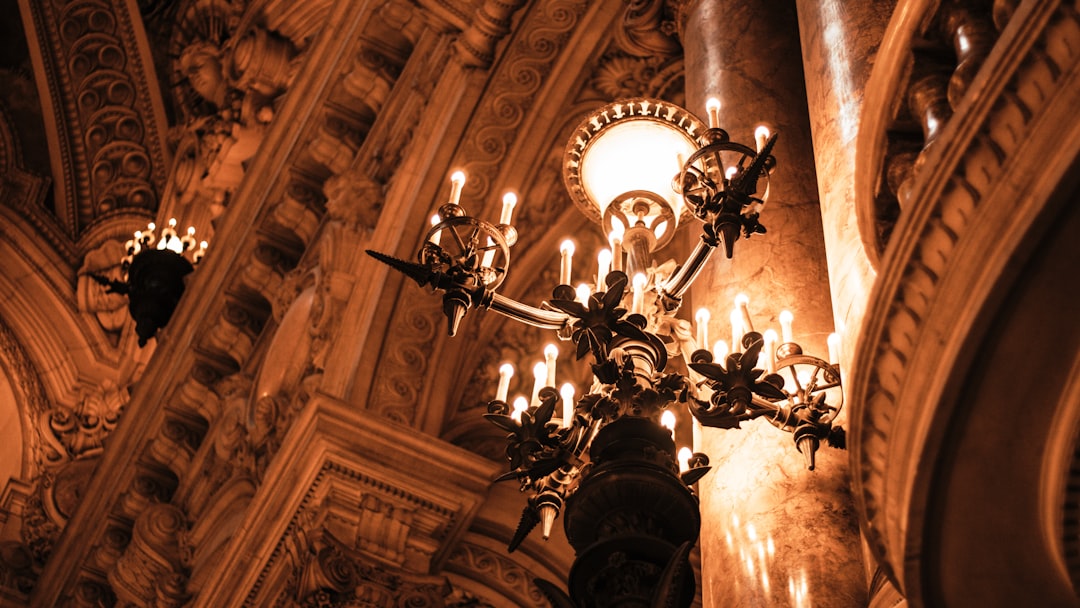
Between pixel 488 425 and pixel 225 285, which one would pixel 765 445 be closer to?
pixel 488 425

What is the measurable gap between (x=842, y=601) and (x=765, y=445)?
2.01 feet

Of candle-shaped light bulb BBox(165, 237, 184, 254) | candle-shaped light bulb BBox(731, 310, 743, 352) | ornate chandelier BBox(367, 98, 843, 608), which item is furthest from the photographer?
candle-shaped light bulb BBox(165, 237, 184, 254)

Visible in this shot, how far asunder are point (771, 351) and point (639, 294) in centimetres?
43

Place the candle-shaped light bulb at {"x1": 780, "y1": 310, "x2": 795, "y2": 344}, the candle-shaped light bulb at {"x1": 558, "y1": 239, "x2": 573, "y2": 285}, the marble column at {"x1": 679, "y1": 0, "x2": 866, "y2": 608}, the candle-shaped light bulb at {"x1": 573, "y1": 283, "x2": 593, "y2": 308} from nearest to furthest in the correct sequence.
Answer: the marble column at {"x1": 679, "y1": 0, "x2": 866, "y2": 608}, the candle-shaped light bulb at {"x1": 780, "y1": 310, "x2": 795, "y2": 344}, the candle-shaped light bulb at {"x1": 573, "y1": 283, "x2": 593, "y2": 308}, the candle-shaped light bulb at {"x1": 558, "y1": 239, "x2": 573, "y2": 285}

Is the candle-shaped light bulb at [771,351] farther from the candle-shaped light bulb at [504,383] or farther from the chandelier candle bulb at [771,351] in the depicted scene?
the candle-shaped light bulb at [504,383]

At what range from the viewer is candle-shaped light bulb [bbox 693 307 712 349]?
4.64 m

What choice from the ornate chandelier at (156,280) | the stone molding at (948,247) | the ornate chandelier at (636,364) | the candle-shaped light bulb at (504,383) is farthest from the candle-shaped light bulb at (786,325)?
the ornate chandelier at (156,280)

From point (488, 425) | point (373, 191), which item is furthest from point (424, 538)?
point (373, 191)

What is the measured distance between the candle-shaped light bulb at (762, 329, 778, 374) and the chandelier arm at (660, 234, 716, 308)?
1.32 feet

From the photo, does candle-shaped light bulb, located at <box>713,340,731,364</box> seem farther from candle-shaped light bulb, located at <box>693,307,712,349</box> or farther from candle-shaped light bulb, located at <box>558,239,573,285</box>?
candle-shaped light bulb, located at <box>558,239,573,285</box>

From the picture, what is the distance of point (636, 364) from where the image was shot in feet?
13.1

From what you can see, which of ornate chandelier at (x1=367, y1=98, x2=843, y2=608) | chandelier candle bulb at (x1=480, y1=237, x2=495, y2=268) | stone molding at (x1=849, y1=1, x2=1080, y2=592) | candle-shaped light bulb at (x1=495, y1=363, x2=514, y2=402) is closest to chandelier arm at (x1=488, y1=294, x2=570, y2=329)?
ornate chandelier at (x1=367, y1=98, x2=843, y2=608)

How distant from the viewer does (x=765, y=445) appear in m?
4.39

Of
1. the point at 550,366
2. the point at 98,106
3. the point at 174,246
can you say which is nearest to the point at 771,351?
the point at 550,366
